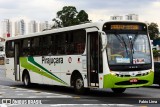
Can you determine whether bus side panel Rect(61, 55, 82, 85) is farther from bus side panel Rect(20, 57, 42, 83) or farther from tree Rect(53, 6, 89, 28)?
tree Rect(53, 6, 89, 28)

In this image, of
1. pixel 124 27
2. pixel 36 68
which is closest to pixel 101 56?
pixel 124 27

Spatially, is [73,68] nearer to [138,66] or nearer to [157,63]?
[138,66]

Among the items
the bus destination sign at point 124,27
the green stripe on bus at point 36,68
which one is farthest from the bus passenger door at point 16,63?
the bus destination sign at point 124,27

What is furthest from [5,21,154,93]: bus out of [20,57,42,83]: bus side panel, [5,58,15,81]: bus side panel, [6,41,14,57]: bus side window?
[5,58,15,81]: bus side panel

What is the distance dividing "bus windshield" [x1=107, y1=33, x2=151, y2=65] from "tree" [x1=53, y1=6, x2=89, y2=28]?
71.2m

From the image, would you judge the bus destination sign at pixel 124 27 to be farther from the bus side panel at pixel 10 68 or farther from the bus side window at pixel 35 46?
the bus side panel at pixel 10 68

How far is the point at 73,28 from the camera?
18.8 meters

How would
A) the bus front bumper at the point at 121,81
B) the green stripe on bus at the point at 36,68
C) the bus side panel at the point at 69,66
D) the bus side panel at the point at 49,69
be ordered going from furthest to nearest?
the green stripe on bus at the point at 36,68, the bus side panel at the point at 49,69, the bus side panel at the point at 69,66, the bus front bumper at the point at 121,81

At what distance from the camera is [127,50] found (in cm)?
1662

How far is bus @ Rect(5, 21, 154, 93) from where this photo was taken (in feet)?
53.8

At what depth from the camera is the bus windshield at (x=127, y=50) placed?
1648cm

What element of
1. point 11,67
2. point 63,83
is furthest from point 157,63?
point 11,67

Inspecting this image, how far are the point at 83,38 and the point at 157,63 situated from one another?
5.99m

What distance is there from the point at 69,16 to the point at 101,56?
75221 millimetres
